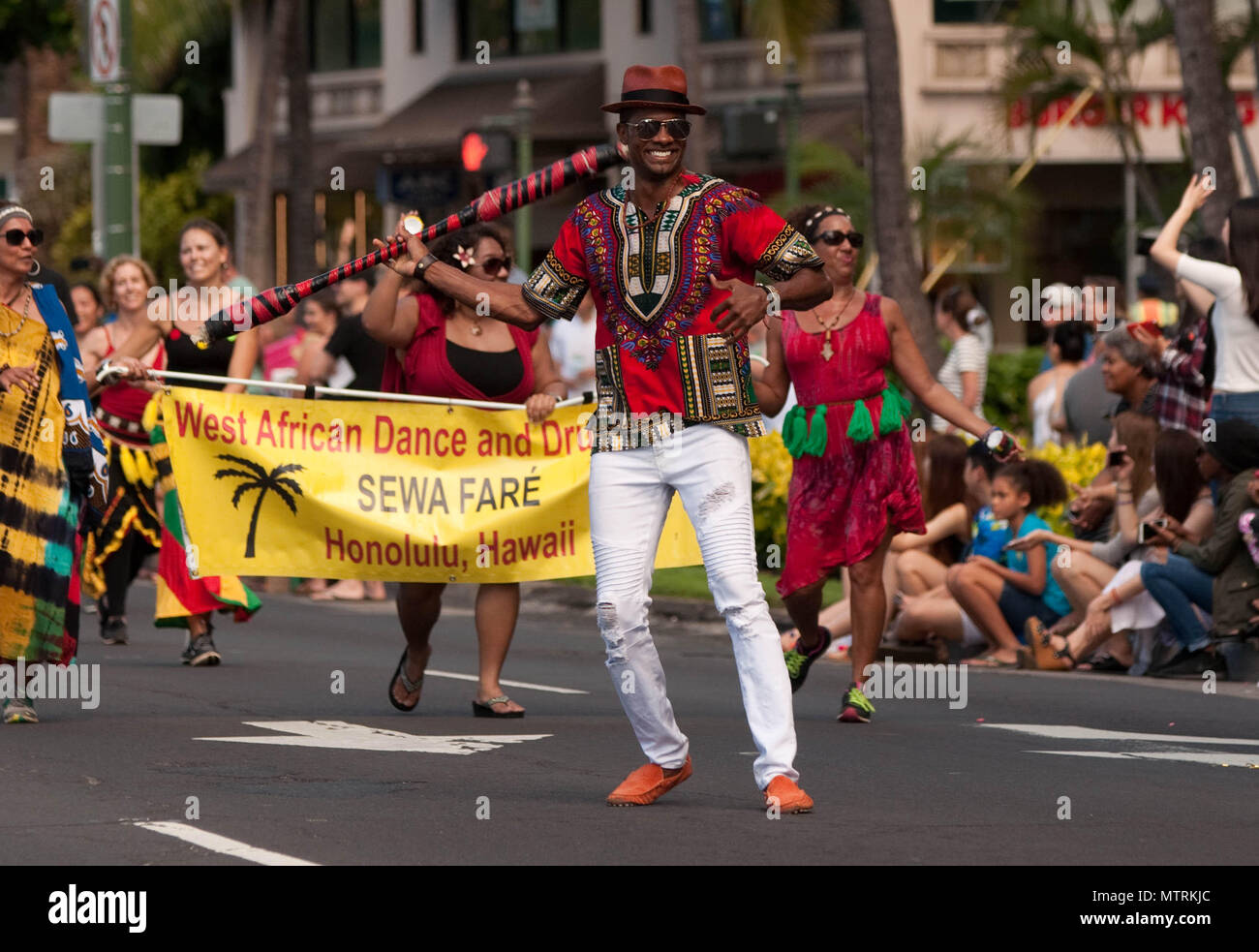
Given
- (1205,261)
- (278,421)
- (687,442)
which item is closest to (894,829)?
(687,442)

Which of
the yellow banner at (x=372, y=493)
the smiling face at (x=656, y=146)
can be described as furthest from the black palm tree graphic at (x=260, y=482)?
the smiling face at (x=656, y=146)

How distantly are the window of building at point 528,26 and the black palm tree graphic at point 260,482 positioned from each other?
92.7ft

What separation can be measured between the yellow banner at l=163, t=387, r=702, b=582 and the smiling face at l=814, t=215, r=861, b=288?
1341mm

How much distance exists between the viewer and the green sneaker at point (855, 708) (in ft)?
33.8

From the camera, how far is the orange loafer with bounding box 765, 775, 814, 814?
25.0ft

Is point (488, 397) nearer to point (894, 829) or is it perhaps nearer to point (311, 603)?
point (894, 829)

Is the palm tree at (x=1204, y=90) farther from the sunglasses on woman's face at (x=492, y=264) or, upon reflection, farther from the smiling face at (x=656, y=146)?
the smiling face at (x=656, y=146)

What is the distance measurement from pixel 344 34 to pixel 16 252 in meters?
35.5

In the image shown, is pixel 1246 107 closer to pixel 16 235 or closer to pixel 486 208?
pixel 16 235

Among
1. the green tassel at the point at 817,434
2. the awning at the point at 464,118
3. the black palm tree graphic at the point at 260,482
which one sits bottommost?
the black palm tree graphic at the point at 260,482

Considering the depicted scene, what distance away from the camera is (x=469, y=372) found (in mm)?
10594

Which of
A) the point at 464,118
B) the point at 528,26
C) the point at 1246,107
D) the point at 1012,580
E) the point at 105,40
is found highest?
the point at 528,26

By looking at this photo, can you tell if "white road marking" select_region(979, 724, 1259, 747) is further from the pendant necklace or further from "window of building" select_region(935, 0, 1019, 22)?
"window of building" select_region(935, 0, 1019, 22)

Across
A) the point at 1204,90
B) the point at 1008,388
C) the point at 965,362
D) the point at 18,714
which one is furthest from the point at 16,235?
the point at 1008,388
